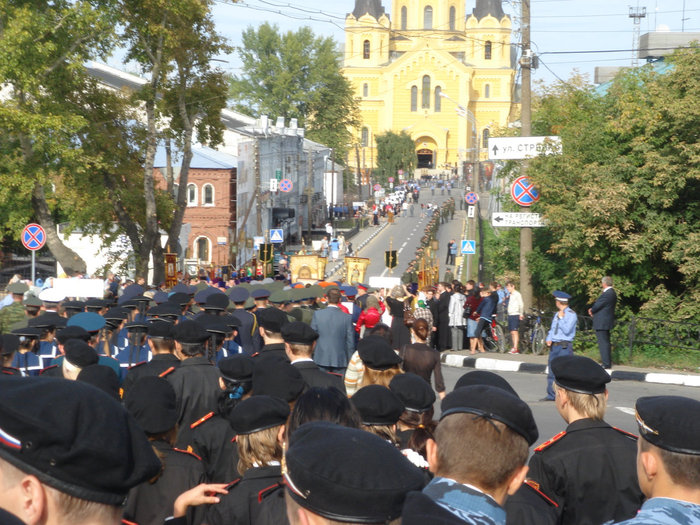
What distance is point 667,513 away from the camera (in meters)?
3.01

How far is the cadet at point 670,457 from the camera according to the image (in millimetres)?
3145

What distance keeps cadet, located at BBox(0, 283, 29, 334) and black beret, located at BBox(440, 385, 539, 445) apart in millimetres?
11137

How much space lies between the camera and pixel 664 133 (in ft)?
64.4

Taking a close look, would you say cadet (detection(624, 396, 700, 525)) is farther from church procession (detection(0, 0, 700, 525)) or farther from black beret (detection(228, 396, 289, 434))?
black beret (detection(228, 396, 289, 434))

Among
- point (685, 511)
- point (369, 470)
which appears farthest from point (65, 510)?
point (685, 511)

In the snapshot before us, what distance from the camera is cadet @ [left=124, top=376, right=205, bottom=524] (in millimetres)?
4660

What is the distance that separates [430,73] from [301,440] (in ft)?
430

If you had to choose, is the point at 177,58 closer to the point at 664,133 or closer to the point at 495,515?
the point at 664,133

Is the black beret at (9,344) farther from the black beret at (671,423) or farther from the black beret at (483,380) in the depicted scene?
the black beret at (671,423)

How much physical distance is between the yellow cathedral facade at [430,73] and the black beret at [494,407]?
120330 mm

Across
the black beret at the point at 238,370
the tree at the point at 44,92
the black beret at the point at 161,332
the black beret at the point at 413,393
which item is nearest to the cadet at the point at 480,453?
the black beret at the point at 413,393

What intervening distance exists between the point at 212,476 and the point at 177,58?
23.7m

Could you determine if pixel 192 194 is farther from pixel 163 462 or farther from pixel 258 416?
pixel 258 416

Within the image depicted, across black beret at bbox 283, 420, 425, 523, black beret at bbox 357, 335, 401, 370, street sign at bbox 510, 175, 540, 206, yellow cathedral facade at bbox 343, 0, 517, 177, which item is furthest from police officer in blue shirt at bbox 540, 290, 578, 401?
yellow cathedral facade at bbox 343, 0, 517, 177
